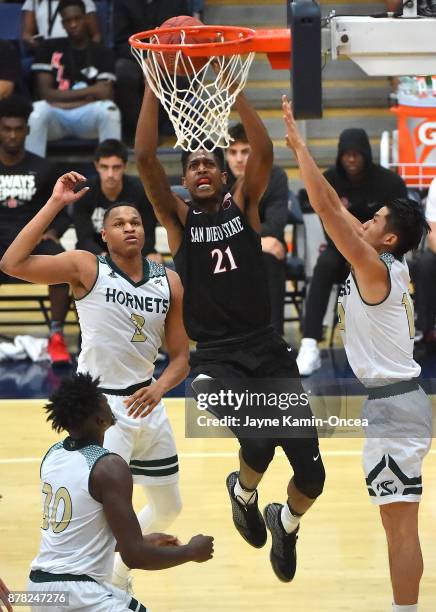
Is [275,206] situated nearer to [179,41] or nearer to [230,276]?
[230,276]

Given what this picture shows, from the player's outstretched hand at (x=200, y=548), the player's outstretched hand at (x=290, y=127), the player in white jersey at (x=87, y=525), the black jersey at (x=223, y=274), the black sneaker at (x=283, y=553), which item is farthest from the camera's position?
the black sneaker at (x=283, y=553)

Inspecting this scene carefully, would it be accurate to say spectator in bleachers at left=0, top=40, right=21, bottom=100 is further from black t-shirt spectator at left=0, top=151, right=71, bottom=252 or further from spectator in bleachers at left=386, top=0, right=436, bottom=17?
spectator in bleachers at left=386, top=0, right=436, bottom=17

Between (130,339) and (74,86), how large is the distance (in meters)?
6.19

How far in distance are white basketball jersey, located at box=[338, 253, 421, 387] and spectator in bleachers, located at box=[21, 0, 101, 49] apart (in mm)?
6934

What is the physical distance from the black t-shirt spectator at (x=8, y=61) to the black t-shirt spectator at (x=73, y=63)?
0.22 metres

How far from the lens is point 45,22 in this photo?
11.3 metres

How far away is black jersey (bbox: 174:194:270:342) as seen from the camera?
538 centimetres

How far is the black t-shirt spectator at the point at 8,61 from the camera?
10789 millimetres

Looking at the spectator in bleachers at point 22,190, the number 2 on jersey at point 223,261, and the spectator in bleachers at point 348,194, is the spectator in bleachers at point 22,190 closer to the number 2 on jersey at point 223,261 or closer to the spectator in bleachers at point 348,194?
the spectator in bleachers at point 348,194

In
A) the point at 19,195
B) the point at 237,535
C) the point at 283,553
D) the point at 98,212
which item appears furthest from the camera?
the point at 19,195

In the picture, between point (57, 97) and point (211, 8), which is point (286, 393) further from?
point (211, 8)

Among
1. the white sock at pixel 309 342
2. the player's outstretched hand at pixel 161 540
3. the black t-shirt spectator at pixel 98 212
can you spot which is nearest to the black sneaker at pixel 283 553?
the player's outstretched hand at pixel 161 540

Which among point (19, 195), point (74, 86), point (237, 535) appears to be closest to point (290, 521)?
point (237, 535)

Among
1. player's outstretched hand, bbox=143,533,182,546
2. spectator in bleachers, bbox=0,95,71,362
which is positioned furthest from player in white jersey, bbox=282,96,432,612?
spectator in bleachers, bbox=0,95,71,362
